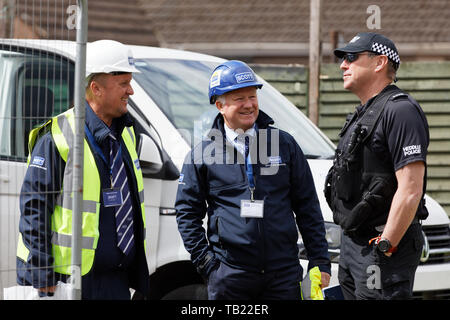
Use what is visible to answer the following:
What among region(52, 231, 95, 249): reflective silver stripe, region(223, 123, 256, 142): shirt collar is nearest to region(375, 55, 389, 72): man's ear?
region(223, 123, 256, 142): shirt collar

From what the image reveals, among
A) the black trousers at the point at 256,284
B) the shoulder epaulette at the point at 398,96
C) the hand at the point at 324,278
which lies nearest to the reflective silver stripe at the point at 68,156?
the black trousers at the point at 256,284

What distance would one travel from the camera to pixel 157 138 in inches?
222

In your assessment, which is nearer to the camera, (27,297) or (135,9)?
(27,297)

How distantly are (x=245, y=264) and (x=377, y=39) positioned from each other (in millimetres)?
1539

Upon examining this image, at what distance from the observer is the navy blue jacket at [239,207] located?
431cm

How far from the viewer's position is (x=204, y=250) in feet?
14.5

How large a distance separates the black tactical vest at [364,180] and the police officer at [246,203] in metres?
0.25

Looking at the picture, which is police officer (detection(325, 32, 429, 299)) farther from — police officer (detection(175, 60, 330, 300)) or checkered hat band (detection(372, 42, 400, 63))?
police officer (detection(175, 60, 330, 300))

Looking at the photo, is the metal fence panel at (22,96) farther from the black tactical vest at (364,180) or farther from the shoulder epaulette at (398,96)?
the shoulder epaulette at (398,96)

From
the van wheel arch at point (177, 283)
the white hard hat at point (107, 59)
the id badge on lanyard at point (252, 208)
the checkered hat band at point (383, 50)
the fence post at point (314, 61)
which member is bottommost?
the van wheel arch at point (177, 283)

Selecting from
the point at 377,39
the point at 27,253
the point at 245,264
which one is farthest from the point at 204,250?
the point at 377,39

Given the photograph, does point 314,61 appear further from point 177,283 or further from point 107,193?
point 107,193

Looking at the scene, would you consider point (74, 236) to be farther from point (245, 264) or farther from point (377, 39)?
point (377, 39)

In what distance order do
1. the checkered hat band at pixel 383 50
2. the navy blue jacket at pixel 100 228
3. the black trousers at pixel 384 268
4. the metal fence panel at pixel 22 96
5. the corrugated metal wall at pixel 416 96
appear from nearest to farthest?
the navy blue jacket at pixel 100 228 → the black trousers at pixel 384 268 → the checkered hat band at pixel 383 50 → the metal fence panel at pixel 22 96 → the corrugated metal wall at pixel 416 96
